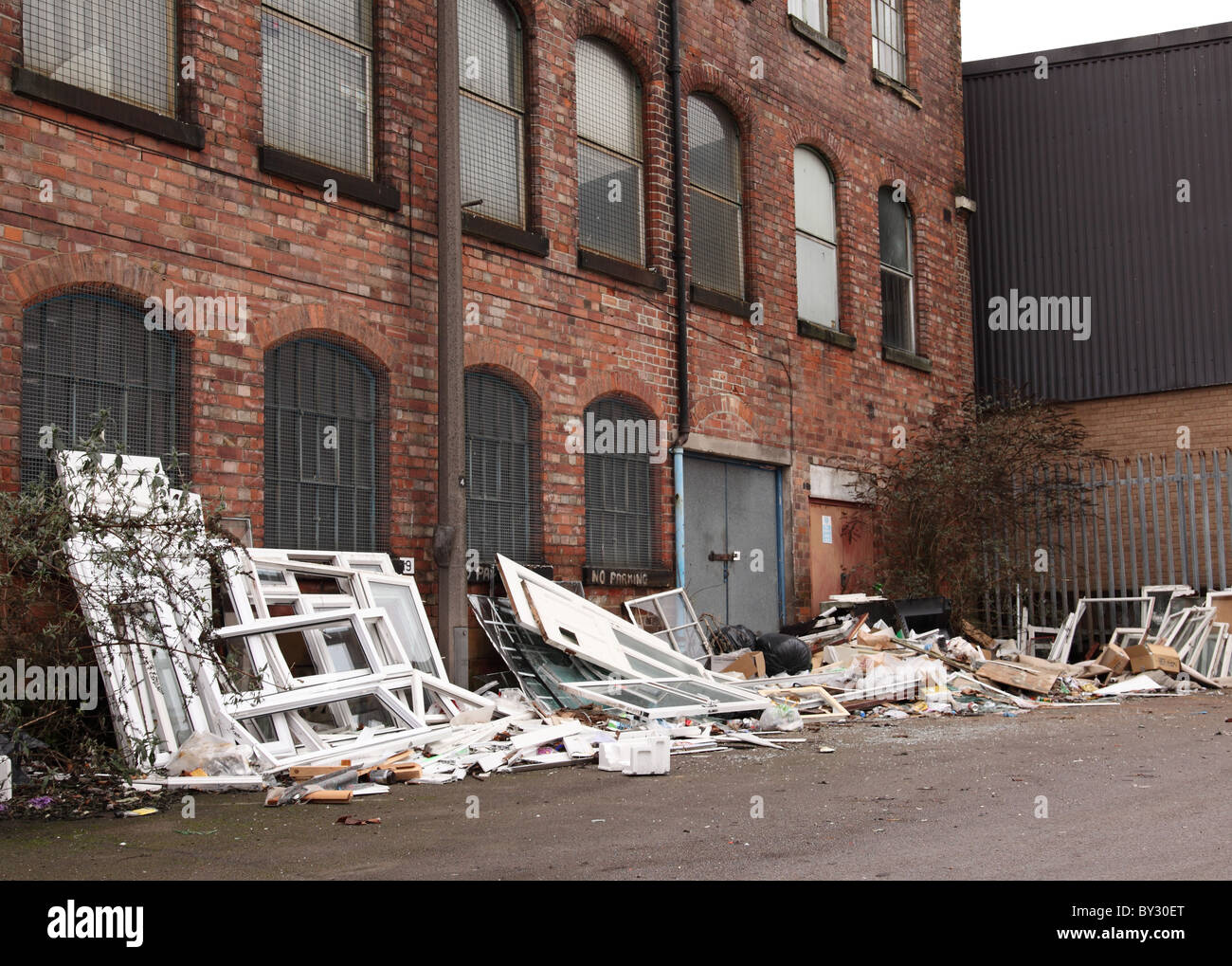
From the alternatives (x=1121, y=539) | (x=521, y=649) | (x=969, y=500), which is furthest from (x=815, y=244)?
(x=521, y=649)

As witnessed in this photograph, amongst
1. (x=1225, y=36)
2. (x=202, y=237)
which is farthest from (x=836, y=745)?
(x=1225, y=36)

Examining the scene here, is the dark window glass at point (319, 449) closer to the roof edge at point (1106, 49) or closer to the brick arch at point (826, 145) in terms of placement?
the brick arch at point (826, 145)

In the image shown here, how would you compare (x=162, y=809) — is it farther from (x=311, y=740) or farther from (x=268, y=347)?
(x=268, y=347)

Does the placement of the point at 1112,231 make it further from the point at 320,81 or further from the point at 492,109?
the point at 320,81

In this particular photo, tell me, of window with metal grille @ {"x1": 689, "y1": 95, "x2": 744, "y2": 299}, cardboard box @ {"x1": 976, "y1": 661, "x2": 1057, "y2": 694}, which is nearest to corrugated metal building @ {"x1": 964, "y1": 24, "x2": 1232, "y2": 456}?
window with metal grille @ {"x1": 689, "y1": 95, "x2": 744, "y2": 299}

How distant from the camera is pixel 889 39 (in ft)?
57.3

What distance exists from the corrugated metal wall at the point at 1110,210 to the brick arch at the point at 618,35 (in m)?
7.35

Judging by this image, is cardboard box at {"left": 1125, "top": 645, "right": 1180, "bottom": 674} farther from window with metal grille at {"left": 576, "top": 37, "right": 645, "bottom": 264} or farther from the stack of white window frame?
the stack of white window frame

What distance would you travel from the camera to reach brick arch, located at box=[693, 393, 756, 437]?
44.0ft

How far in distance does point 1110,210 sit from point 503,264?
11.2 m

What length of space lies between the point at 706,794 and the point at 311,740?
2659mm

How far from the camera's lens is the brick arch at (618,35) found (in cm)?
1248

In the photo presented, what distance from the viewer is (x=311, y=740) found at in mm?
8078

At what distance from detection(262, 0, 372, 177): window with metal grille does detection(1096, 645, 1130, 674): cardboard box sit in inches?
345
